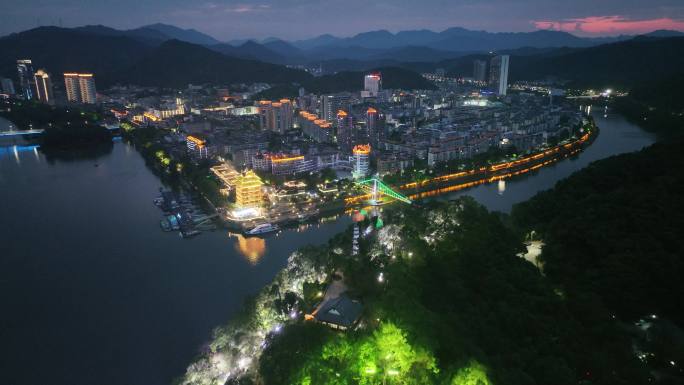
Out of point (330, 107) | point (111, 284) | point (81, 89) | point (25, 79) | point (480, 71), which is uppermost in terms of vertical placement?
point (480, 71)

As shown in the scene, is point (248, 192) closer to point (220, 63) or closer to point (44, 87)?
point (44, 87)

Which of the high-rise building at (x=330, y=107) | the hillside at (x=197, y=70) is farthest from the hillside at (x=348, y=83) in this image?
the high-rise building at (x=330, y=107)

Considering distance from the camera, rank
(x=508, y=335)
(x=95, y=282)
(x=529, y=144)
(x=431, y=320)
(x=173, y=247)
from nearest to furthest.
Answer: (x=431, y=320) → (x=508, y=335) → (x=95, y=282) → (x=173, y=247) → (x=529, y=144)

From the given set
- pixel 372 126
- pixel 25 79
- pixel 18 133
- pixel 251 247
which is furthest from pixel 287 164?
pixel 25 79

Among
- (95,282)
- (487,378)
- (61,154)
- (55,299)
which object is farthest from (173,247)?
(61,154)

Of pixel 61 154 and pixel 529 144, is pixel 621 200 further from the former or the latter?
pixel 61 154

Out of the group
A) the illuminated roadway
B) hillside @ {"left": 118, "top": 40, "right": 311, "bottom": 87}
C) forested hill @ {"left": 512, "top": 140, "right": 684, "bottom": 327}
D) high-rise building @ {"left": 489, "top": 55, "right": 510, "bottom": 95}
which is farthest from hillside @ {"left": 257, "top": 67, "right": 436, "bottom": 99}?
forested hill @ {"left": 512, "top": 140, "right": 684, "bottom": 327}

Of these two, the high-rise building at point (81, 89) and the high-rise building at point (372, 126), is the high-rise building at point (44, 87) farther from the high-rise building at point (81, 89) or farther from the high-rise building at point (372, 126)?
the high-rise building at point (372, 126)
